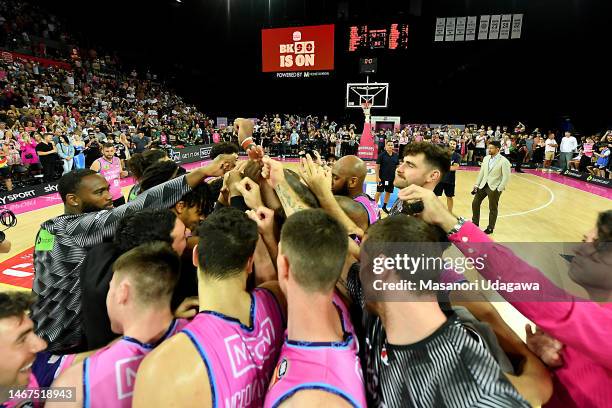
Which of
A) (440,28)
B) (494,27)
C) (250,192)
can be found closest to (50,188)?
(250,192)

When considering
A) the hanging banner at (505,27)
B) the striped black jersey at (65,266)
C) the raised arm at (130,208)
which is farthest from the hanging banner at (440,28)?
the striped black jersey at (65,266)

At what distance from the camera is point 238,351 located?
123 centimetres

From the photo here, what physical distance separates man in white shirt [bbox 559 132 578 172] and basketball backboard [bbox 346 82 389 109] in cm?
841

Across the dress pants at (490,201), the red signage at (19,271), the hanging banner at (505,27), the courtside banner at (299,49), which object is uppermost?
the hanging banner at (505,27)

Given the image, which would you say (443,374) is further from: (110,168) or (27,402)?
(110,168)

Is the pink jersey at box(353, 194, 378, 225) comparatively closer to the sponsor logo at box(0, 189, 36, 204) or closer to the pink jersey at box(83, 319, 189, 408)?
the pink jersey at box(83, 319, 189, 408)

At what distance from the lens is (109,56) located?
2086cm

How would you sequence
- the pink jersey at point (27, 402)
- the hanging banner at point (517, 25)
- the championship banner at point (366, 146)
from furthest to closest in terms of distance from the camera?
the hanging banner at point (517, 25) → the championship banner at point (366, 146) → the pink jersey at point (27, 402)

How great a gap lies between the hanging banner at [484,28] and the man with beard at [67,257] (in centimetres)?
2017

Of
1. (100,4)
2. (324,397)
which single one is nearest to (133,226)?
(324,397)

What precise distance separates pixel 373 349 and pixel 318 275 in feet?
1.22

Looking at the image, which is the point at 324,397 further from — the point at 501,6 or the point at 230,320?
the point at 501,6

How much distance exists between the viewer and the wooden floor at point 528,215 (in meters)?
6.39

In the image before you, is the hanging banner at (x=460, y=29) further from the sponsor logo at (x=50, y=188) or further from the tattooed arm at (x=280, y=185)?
the tattooed arm at (x=280, y=185)
